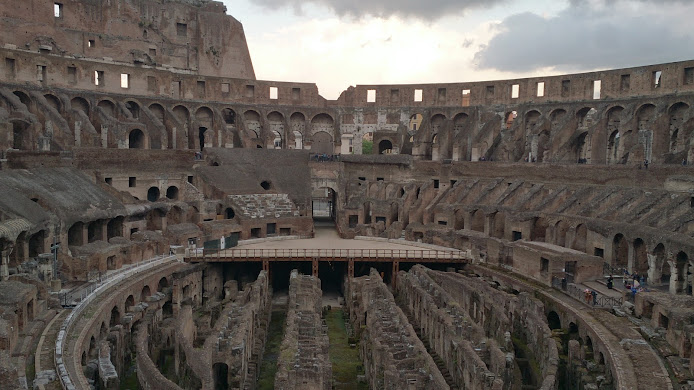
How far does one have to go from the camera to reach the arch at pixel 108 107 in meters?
42.2

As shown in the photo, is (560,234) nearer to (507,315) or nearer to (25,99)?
(507,315)

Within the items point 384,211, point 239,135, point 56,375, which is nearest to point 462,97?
point 384,211

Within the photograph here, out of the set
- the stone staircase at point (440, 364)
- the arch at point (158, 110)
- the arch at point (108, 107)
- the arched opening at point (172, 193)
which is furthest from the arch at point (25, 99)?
the stone staircase at point (440, 364)

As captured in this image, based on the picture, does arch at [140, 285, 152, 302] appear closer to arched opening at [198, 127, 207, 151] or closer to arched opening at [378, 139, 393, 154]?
arched opening at [198, 127, 207, 151]

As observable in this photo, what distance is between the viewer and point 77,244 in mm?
28203

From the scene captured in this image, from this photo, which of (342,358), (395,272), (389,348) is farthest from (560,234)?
(389,348)

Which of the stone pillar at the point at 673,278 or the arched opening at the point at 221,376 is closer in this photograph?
the arched opening at the point at 221,376

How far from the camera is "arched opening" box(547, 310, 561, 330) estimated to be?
23.7 metres

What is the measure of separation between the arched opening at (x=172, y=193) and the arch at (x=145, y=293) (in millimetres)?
14721

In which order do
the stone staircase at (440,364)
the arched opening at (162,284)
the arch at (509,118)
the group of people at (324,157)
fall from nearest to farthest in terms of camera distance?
the stone staircase at (440,364) < the arched opening at (162,284) < the group of people at (324,157) < the arch at (509,118)

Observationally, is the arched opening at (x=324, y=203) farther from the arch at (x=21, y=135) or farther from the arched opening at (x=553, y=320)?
the arched opening at (x=553, y=320)

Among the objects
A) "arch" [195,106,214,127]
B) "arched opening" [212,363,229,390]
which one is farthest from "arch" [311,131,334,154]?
"arched opening" [212,363,229,390]

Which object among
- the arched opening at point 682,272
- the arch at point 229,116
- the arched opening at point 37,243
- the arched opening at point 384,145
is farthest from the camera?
the arched opening at point 384,145

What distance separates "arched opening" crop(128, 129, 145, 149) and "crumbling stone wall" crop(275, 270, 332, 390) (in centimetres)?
2277
